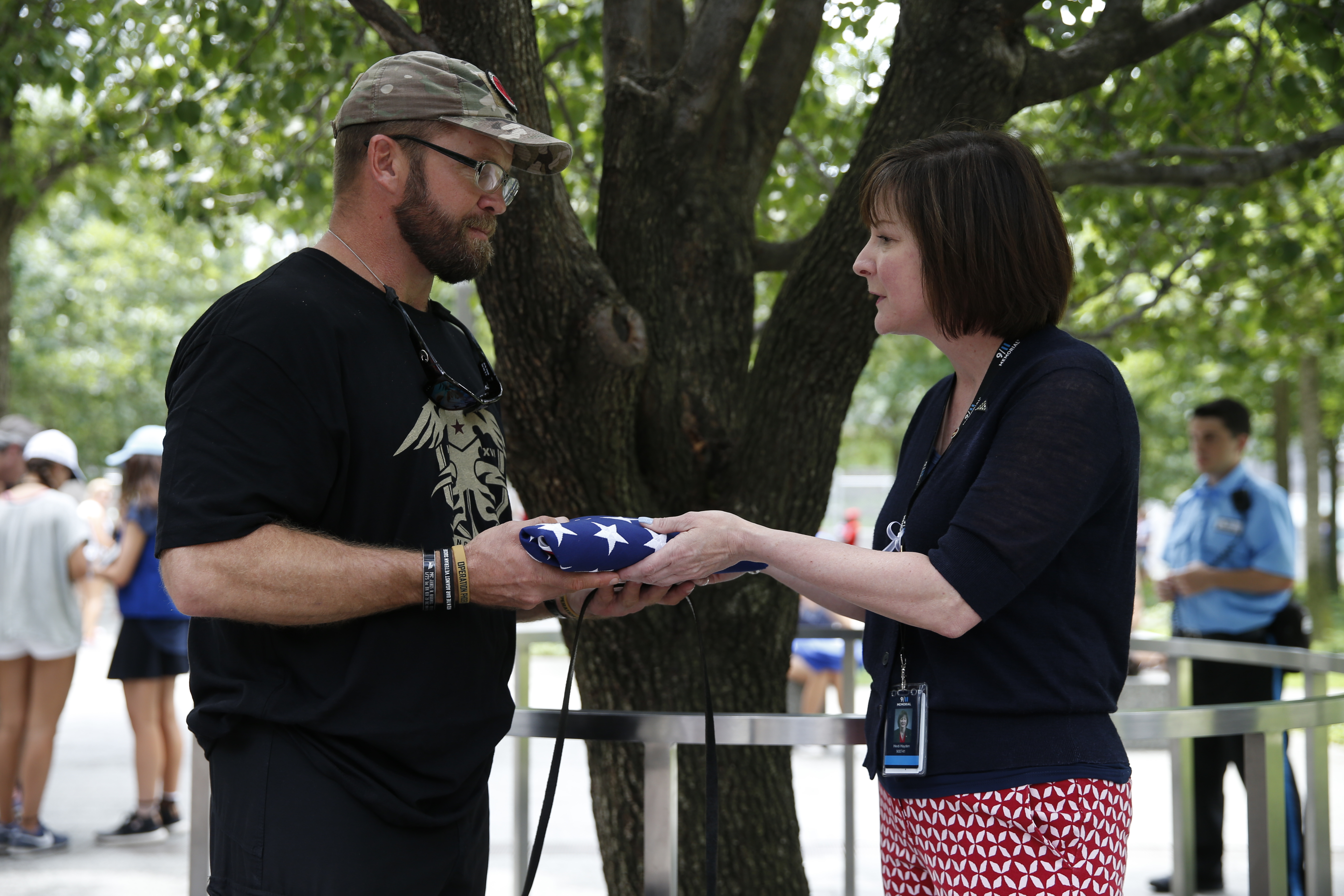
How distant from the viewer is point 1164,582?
603 centimetres

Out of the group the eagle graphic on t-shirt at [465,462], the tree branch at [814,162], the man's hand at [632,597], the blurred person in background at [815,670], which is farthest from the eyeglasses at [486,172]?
the blurred person in background at [815,670]

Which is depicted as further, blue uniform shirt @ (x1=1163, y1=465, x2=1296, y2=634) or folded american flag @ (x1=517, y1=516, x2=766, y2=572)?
blue uniform shirt @ (x1=1163, y1=465, x2=1296, y2=634)

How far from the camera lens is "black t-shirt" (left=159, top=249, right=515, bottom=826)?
1860 mm

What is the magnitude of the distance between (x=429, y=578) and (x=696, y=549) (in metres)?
0.46

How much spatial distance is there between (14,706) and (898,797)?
5.95m

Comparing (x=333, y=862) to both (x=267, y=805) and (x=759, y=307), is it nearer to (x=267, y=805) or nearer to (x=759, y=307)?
(x=267, y=805)

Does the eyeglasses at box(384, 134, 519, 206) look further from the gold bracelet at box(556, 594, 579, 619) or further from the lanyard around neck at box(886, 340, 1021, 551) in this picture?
the lanyard around neck at box(886, 340, 1021, 551)

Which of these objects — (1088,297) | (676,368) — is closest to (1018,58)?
(676,368)

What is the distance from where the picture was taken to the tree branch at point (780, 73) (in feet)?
13.0

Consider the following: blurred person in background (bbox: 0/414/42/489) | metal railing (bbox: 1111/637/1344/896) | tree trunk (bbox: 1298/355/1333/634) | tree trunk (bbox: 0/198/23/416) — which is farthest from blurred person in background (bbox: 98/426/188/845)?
tree trunk (bbox: 1298/355/1333/634)

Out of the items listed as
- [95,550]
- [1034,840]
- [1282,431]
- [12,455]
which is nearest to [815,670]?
[95,550]

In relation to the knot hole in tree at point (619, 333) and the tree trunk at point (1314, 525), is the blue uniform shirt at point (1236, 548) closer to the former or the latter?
the knot hole in tree at point (619, 333)

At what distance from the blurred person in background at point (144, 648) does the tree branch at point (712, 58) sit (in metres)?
4.24

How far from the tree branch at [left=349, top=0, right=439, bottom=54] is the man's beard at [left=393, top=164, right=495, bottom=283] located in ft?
3.32
